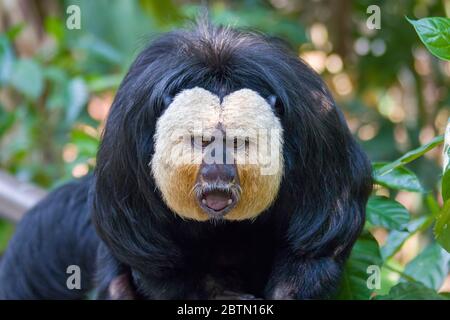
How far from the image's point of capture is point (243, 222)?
3002 millimetres

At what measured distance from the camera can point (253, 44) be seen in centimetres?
286

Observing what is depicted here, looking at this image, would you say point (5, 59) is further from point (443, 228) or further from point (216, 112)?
point (443, 228)

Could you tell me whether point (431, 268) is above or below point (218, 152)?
below

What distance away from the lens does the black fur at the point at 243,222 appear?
2713 mm

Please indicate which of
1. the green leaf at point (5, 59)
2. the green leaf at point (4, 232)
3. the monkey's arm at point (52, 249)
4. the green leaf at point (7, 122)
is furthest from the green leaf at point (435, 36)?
the green leaf at point (4, 232)

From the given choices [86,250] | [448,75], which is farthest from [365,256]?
[448,75]

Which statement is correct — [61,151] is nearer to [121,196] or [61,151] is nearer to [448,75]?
[448,75]

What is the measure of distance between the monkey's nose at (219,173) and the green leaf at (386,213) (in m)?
0.73

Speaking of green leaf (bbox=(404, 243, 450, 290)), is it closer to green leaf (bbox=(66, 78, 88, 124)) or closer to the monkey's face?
the monkey's face

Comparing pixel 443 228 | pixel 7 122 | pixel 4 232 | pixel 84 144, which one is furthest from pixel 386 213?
pixel 4 232

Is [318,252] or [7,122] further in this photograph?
[7,122]

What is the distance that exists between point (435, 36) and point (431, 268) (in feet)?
3.78
